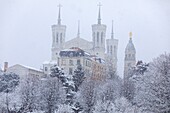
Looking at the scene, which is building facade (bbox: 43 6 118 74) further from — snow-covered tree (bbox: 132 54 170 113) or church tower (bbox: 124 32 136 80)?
snow-covered tree (bbox: 132 54 170 113)

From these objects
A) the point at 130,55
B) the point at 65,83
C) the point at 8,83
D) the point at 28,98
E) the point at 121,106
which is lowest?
the point at 121,106

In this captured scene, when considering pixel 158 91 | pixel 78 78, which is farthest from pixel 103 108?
pixel 78 78

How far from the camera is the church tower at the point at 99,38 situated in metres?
113

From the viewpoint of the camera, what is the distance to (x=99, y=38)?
116 m

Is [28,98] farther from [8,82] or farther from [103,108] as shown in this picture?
[8,82]

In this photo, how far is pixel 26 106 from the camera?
155ft

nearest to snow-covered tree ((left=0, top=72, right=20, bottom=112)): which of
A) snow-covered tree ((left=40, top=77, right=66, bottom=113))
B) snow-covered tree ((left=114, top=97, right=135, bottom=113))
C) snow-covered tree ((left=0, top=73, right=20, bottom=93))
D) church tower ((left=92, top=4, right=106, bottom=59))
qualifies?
snow-covered tree ((left=0, top=73, right=20, bottom=93))

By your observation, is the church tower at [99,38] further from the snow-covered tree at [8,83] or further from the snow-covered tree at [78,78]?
the snow-covered tree at [78,78]

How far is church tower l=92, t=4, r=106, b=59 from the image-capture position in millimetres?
112938

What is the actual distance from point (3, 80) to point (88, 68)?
29366mm

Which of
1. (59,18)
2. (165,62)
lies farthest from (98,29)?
(165,62)

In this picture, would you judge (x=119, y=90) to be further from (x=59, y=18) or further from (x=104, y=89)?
(x=59, y=18)

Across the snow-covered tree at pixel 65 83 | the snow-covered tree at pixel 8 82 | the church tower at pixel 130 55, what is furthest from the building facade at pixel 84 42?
the snow-covered tree at pixel 65 83

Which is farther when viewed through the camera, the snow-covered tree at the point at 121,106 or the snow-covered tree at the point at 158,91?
the snow-covered tree at the point at 121,106
